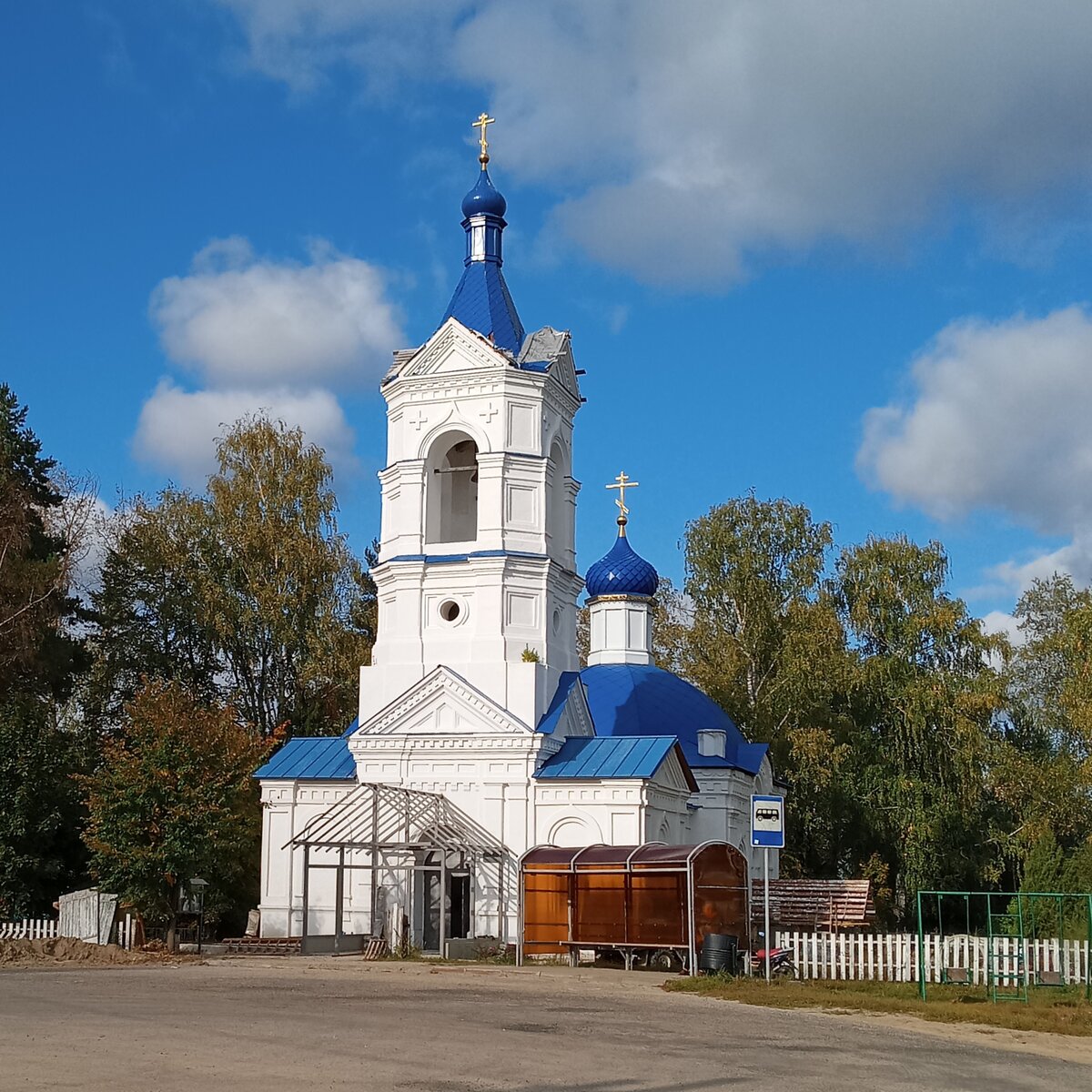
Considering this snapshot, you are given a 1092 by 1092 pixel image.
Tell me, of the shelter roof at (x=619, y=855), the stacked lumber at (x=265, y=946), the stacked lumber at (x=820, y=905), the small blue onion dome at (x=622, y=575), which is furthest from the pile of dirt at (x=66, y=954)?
the small blue onion dome at (x=622, y=575)

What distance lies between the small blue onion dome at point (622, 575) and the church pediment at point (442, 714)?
36.9 ft

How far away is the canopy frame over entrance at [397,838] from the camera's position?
27.3 meters

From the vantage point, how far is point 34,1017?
14266 millimetres

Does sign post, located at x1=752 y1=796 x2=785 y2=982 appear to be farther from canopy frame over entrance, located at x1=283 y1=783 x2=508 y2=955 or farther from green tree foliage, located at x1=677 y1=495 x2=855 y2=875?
green tree foliage, located at x1=677 y1=495 x2=855 y2=875

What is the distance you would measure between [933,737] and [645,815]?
53.6ft

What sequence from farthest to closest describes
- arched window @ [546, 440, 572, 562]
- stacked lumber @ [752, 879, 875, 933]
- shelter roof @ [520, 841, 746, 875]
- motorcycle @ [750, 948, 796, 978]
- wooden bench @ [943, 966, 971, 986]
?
stacked lumber @ [752, 879, 875, 933] < arched window @ [546, 440, 572, 562] < shelter roof @ [520, 841, 746, 875] < motorcycle @ [750, 948, 796, 978] < wooden bench @ [943, 966, 971, 986]

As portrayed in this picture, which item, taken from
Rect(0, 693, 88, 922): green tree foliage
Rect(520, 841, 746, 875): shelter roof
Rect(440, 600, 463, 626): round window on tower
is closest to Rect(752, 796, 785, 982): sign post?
Rect(520, 841, 746, 875): shelter roof

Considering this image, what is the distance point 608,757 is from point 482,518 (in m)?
5.69

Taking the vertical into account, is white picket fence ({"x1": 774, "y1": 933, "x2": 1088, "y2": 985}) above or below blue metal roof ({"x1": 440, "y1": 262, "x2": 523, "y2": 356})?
below

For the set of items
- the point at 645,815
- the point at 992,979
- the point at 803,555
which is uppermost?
the point at 803,555

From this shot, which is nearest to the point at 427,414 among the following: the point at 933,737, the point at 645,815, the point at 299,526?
the point at 645,815

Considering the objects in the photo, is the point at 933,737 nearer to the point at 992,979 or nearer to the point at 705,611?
the point at 705,611

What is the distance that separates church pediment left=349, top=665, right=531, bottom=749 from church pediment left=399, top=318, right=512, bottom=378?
6620mm

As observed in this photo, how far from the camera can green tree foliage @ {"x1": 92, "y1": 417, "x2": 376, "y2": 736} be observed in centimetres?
4538
